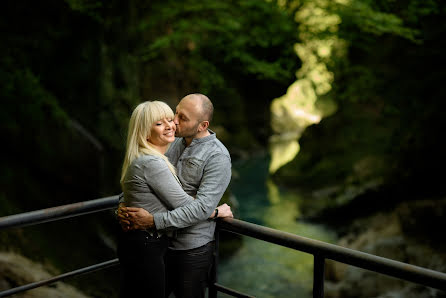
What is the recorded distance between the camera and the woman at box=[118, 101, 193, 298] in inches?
91.1

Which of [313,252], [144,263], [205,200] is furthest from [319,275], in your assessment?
[144,263]

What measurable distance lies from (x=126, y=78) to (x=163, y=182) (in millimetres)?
7805

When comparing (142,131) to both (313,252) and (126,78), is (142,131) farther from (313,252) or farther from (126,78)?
(126,78)

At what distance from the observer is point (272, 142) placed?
3144cm

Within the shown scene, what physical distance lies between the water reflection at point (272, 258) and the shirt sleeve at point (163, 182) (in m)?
6.62

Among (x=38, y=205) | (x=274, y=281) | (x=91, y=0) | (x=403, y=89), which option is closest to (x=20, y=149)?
(x=38, y=205)

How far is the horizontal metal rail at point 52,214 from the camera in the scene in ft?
8.10

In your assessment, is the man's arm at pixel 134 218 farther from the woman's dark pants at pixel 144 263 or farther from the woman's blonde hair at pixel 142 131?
the woman's blonde hair at pixel 142 131

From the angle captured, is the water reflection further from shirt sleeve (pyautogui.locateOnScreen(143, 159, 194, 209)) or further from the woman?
shirt sleeve (pyautogui.locateOnScreen(143, 159, 194, 209))

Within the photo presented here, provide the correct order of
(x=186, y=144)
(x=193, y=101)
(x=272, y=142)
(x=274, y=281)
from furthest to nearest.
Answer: (x=272, y=142) → (x=274, y=281) → (x=186, y=144) → (x=193, y=101)

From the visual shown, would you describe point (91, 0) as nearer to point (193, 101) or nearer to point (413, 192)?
point (193, 101)

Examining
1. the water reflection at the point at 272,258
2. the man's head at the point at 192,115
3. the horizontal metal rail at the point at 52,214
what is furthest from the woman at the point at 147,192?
the water reflection at the point at 272,258

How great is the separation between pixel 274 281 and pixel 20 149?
5762mm

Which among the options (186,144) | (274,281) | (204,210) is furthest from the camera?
(274,281)
